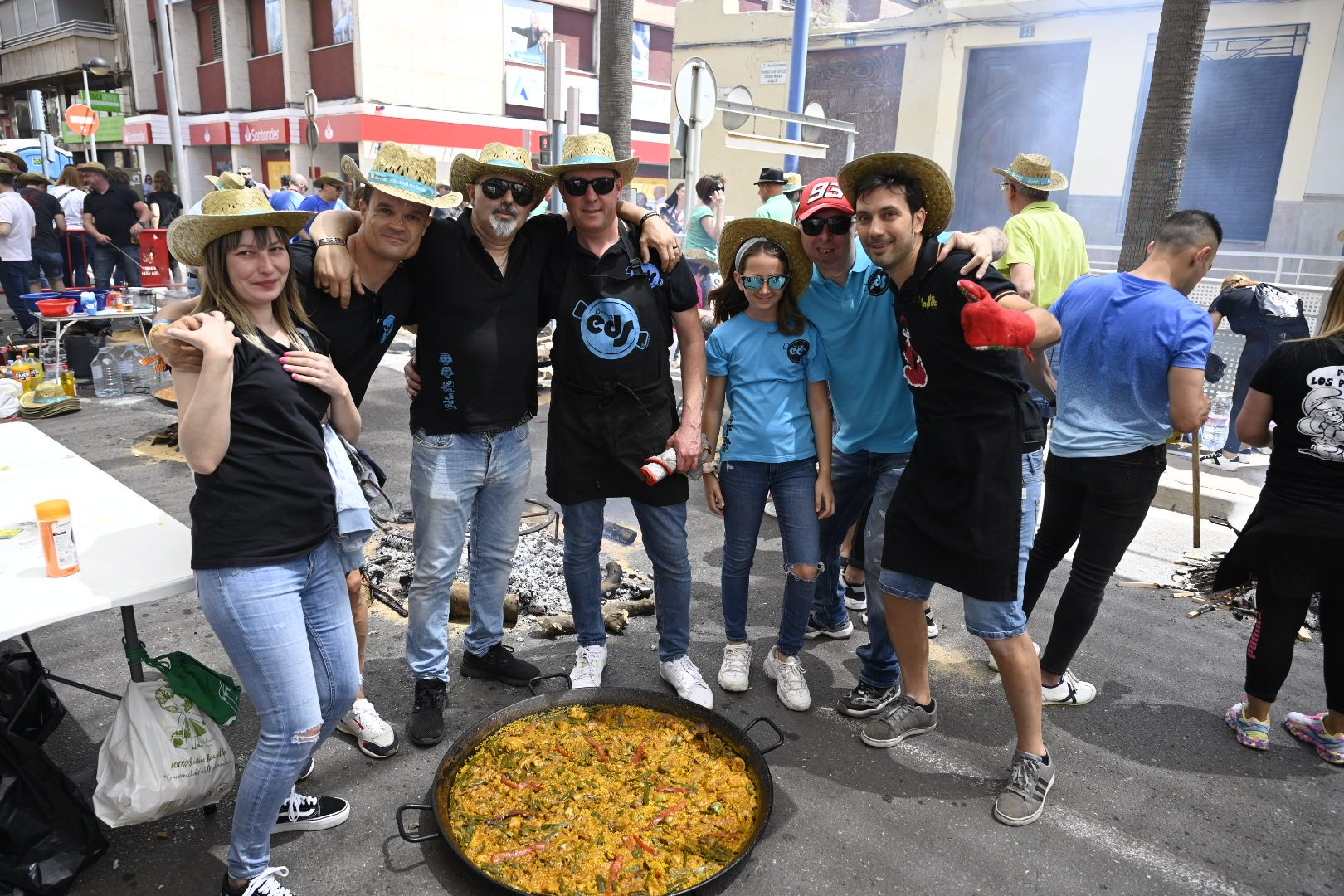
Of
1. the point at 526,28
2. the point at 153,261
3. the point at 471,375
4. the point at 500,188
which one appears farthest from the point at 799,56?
the point at 526,28

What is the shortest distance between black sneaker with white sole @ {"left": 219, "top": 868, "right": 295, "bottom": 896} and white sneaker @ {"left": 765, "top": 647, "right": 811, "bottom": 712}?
2088 millimetres

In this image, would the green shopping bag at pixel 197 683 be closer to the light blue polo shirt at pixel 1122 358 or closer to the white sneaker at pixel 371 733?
the white sneaker at pixel 371 733

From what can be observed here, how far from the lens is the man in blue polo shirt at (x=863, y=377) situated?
3.35m

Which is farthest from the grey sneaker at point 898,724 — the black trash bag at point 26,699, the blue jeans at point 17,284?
the blue jeans at point 17,284

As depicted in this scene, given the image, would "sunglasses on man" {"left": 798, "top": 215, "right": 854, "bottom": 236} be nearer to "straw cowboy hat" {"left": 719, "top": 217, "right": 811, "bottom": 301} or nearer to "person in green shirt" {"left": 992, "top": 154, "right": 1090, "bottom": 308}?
"straw cowboy hat" {"left": 719, "top": 217, "right": 811, "bottom": 301}

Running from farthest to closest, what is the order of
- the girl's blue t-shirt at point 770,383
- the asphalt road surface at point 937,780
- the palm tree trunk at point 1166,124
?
the palm tree trunk at point 1166,124 < the girl's blue t-shirt at point 770,383 < the asphalt road surface at point 937,780

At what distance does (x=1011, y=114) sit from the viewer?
71.3 feet

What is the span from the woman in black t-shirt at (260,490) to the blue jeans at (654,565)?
1237 millimetres

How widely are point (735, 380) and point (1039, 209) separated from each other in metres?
2.96

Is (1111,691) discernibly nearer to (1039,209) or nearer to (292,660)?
(1039,209)

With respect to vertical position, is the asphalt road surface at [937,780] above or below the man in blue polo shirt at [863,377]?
below

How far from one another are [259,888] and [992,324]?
9.13 ft

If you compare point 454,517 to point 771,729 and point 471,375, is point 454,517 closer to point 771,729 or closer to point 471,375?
point 471,375

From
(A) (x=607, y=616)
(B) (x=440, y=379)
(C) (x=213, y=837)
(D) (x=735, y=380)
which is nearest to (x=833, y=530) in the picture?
(D) (x=735, y=380)
